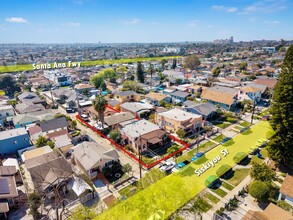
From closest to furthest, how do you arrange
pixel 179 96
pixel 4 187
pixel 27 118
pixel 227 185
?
pixel 4 187, pixel 227 185, pixel 27 118, pixel 179 96

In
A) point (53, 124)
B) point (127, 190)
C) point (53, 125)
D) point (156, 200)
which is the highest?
point (156, 200)

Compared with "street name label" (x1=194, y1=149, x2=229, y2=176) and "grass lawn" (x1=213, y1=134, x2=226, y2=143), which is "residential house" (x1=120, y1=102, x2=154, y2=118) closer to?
"grass lawn" (x1=213, y1=134, x2=226, y2=143)

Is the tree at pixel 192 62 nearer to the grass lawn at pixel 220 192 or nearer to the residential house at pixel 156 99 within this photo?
the residential house at pixel 156 99

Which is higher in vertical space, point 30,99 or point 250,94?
point 250,94

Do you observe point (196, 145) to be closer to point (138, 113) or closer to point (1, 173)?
point (138, 113)

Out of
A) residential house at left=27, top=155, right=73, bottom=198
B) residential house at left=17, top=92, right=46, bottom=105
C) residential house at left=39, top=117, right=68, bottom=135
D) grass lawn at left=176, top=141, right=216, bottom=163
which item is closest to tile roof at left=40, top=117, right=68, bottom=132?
residential house at left=39, top=117, right=68, bottom=135

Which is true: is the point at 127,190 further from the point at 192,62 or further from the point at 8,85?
the point at 192,62

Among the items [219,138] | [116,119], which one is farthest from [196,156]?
[116,119]

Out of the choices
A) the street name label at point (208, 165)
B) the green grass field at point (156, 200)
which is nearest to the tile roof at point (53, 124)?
the green grass field at point (156, 200)
